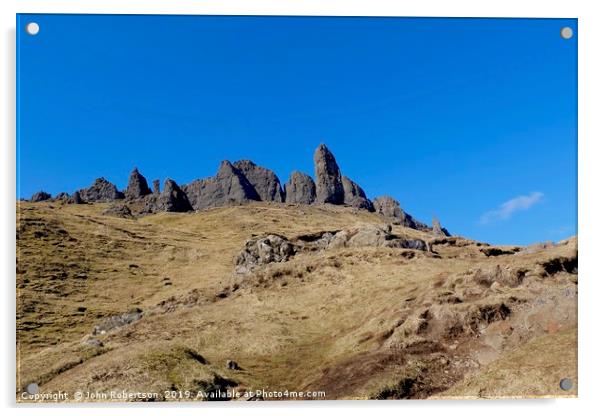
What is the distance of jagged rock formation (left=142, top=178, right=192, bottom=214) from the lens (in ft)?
335

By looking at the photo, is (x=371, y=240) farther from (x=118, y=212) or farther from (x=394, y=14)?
(x=118, y=212)

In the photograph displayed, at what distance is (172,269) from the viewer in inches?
1762

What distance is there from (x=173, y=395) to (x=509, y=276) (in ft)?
47.3

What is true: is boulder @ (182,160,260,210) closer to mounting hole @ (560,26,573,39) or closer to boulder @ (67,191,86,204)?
boulder @ (67,191,86,204)

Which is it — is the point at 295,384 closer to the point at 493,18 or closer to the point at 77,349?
the point at 77,349

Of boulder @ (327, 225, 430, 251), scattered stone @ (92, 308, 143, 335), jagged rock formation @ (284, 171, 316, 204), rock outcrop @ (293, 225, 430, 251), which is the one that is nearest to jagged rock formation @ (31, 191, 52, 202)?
scattered stone @ (92, 308, 143, 335)

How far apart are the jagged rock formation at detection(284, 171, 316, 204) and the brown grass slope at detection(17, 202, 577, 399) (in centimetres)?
6722

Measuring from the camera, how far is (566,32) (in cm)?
1783

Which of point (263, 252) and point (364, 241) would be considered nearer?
point (263, 252)

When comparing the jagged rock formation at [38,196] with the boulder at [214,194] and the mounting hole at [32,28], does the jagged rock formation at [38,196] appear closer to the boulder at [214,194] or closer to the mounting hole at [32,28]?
the mounting hole at [32,28]

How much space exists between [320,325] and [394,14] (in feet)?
45.7

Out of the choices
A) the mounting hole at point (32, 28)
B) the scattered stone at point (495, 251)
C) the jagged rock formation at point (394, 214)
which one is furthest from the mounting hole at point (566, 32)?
the jagged rock formation at point (394, 214)

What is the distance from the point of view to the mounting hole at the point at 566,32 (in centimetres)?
1778

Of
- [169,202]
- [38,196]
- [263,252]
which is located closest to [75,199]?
[169,202]
